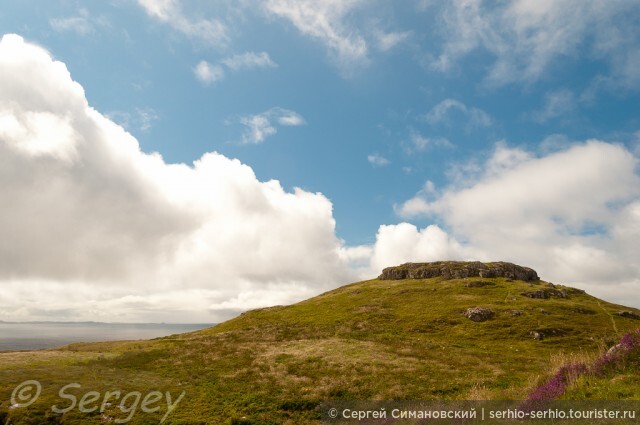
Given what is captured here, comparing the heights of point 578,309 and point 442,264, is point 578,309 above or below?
below

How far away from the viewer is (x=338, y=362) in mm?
53406

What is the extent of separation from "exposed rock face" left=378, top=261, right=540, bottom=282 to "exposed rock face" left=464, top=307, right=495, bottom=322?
6404cm

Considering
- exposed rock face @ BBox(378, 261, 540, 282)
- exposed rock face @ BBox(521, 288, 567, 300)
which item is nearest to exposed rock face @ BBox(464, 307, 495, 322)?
exposed rock face @ BBox(521, 288, 567, 300)

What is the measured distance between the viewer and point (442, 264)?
7338 inches

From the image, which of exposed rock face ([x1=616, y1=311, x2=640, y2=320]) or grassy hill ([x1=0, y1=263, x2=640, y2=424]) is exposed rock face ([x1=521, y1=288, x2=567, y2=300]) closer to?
grassy hill ([x1=0, y1=263, x2=640, y2=424])

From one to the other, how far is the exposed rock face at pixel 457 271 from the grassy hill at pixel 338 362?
46.0 m

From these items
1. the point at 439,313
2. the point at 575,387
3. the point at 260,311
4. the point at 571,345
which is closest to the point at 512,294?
the point at 439,313

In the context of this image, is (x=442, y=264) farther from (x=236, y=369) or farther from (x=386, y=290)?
(x=236, y=369)

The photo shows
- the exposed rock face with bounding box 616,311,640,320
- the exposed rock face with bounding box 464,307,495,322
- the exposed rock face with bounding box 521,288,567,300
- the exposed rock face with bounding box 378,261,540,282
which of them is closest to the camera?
the exposed rock face with bounding box 464,307,495,322

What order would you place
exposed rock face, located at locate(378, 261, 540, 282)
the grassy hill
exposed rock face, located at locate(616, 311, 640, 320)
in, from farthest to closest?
exposed rock face, located at locate(378, 261, 540, 282)
exposed rock face, located at locate(616, 311, 640, 320)
the grassy hill

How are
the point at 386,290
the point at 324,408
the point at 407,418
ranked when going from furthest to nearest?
the point at 386,290
the point at 324,408
the point at 407,418

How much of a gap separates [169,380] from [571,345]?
84201 mm

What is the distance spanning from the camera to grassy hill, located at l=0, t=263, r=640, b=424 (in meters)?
33.2

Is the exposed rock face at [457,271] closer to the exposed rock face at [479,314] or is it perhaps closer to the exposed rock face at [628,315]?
the exposed rock face at [628,315]
